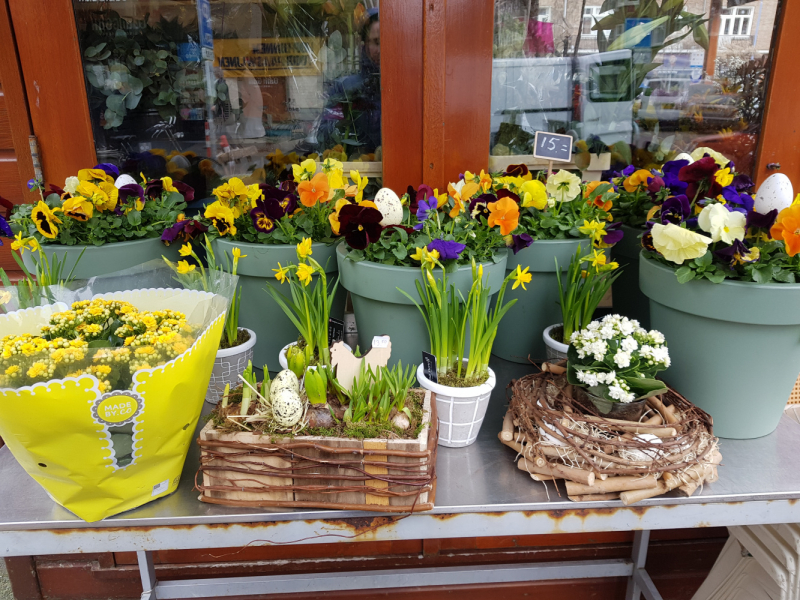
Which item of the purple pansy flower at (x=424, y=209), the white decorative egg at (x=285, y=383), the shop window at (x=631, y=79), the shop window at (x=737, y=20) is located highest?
the shop window at (x=737, y=20)

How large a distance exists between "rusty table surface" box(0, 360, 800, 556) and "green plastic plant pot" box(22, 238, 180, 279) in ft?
1.65

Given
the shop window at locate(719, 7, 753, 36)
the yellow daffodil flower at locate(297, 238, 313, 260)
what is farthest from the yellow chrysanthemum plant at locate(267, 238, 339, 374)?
the shop window at locate(719, 7, 753, 36)

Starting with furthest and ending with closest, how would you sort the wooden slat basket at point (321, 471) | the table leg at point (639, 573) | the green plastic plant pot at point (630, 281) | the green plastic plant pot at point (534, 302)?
the table leg at point (639, 573)
the green plastic plant pot at point (630, 281)
the green plastic plant pot at point (534, 302)
the wooden slat basket at point (321, 471)

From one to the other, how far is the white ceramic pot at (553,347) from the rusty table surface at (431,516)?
0.35 m

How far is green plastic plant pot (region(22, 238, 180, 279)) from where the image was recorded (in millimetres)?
1323

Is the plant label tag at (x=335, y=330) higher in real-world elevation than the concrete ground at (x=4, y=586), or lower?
higher

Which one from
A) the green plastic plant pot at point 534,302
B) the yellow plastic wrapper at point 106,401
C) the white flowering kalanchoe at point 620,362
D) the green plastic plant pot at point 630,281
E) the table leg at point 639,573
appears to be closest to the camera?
the yellow plastic wrapper at point 106,401

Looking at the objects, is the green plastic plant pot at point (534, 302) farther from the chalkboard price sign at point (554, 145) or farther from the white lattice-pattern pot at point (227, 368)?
the white lattice-pattern pot at point (227, 368)

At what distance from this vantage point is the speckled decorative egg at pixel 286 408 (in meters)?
0.90

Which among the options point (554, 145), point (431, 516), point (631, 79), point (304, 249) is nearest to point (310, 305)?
point (304, 249)

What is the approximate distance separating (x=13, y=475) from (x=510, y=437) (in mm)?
937

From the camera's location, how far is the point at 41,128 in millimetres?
1607

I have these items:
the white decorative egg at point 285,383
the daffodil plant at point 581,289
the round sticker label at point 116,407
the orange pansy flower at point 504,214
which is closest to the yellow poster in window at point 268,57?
the orange pansy flower at point 504,214

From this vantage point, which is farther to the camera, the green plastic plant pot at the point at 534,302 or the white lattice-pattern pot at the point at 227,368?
the green plastic plant pot at the point at 534,302
